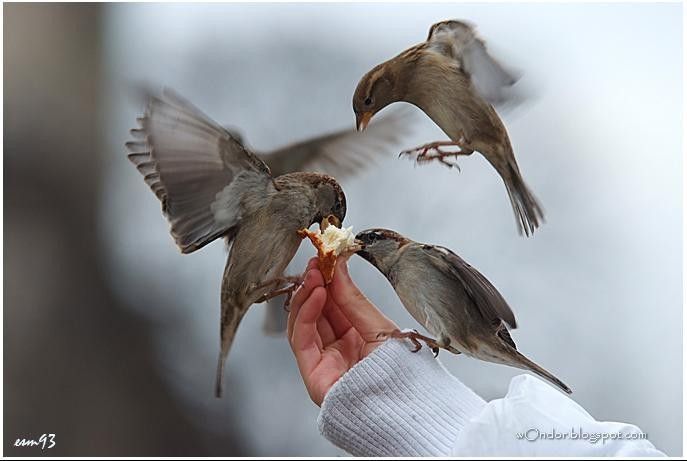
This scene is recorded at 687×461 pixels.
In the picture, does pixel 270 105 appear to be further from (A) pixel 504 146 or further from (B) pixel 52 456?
(B) pixel 52 456

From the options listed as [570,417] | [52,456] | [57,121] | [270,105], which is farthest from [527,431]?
[57,121]

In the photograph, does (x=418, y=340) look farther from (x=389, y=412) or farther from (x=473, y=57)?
(x=473, y=57)

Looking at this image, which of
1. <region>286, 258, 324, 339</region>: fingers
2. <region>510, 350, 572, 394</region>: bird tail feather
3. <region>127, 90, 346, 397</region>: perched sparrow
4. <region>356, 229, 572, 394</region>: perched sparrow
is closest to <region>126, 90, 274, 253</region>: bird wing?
<region>127, 90, 346, 397</region>: perched sparrow

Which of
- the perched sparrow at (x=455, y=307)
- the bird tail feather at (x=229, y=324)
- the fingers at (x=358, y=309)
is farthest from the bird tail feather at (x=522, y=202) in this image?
the bird tail feather at (x=229, y=324)

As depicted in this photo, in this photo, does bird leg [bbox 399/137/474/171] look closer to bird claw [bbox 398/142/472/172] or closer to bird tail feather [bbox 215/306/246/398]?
bird claw [bbox 398/142/472/172]


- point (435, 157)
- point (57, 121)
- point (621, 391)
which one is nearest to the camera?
point (435, 157)

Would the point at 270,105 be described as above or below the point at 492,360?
above
